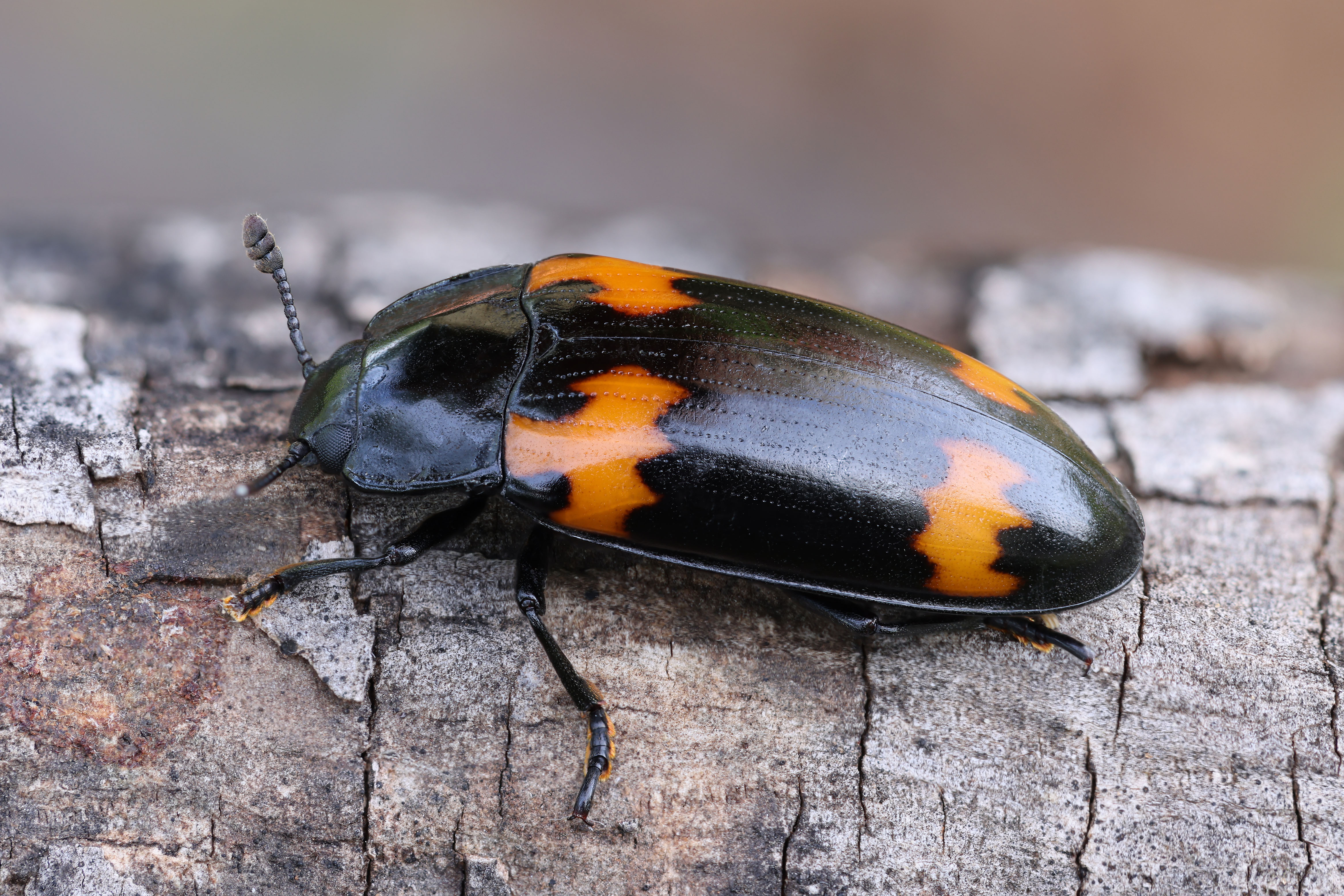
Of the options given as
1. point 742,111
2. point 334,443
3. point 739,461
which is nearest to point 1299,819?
point 739,461

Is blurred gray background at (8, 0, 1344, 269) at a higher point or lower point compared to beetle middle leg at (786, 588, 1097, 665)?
higher

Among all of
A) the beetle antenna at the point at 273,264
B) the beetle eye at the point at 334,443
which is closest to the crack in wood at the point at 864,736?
the beetle eye at the point at 334,443

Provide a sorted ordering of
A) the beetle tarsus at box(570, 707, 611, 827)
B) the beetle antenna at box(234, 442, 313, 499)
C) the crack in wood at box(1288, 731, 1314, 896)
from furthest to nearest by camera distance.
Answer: the beetle antenna at box(234, 442, 313, 499)
the beetle tarsus at box(570, 707, 611, 827)
the crack in wood at box(1288, 731, 1314, 896)

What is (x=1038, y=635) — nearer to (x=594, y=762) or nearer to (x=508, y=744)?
(x=594, y=762)

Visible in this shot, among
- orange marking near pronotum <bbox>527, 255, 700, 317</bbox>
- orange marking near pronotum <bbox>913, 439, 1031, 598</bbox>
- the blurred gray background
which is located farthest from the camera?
the blurred gray background

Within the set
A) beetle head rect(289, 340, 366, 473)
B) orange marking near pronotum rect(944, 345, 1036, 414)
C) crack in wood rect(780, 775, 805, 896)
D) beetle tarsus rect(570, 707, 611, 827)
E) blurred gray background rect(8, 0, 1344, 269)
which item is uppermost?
blurred gray background rect(8, 0, 1344, 269)

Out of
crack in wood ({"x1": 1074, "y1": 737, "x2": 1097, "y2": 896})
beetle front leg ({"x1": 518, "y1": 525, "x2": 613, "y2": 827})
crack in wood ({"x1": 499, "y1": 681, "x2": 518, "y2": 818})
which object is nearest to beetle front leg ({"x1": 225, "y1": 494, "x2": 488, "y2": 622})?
beetle front leg ({"x1": 518, "y1": 525, "x2": 613, "y2": 827})

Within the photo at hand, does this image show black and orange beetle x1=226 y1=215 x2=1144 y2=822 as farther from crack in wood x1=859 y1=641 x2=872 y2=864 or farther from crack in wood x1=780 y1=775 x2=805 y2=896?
crack in wood x1=780 y1=775 x2=805 y2=896
